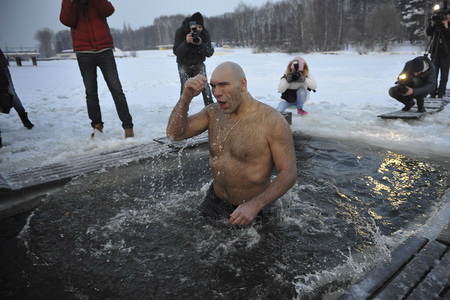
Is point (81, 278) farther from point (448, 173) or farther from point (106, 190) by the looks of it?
point (448, 173)

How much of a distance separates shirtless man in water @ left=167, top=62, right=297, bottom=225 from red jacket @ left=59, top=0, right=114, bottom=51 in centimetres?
284

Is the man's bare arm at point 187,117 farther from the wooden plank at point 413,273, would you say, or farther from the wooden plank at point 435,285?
the wooden plank at point 435,285

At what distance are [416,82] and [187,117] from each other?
214 inches

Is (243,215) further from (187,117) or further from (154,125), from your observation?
(154,125)

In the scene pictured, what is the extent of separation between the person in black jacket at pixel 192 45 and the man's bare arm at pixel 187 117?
342 cm

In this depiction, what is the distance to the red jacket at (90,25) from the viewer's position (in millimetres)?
4332

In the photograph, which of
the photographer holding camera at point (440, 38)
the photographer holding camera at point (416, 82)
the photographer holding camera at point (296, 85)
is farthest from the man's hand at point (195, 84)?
the photographer holding camera at point (440, 38)

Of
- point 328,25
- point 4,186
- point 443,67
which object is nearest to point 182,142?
point 4,186

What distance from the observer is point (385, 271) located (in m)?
1.81

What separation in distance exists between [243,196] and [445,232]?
55.4 inches

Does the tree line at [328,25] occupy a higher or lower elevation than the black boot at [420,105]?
higher

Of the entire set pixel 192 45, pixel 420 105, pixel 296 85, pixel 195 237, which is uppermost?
pixel 192 45

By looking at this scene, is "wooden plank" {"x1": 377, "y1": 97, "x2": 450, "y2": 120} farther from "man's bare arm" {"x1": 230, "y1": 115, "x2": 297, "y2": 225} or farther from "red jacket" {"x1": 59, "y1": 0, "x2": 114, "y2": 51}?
"red jacket" {"x1": 59, "y1": 0, "x2": 114, "y2": 51}

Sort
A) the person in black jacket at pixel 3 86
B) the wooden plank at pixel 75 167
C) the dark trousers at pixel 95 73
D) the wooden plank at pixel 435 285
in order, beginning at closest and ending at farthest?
the wooden plank at pixel 435 285 < the wooden plank at pixel 75 167 < the dark trousers at pixel 95 73 < the person in black jacket at pixel 3 86
